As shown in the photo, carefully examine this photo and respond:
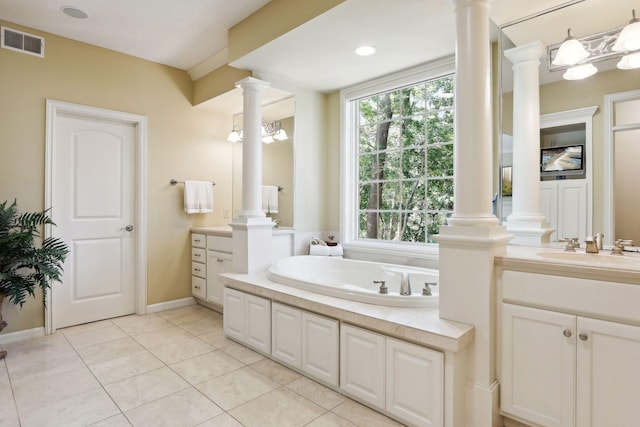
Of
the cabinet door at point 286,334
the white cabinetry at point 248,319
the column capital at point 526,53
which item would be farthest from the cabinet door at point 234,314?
the column capital at point 526,53

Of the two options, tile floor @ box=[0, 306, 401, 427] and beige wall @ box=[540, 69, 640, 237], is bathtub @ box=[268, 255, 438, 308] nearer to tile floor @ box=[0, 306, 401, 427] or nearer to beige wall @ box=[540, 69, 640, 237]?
tile floor @ box=[0, 306, 401, 427]

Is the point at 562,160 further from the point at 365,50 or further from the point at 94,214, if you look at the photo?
the point at 94,214

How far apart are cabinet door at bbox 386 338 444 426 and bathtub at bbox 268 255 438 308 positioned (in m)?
0.31

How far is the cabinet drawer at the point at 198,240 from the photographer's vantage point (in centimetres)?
382

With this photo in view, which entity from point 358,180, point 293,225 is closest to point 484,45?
point 358,180

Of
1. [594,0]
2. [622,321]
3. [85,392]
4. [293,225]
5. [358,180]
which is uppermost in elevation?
[594,0]

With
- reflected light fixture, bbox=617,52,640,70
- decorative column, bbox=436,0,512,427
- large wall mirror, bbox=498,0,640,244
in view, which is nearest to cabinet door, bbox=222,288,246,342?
decorative column, bbox=436,0,512,427

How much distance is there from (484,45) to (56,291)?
3.88 meters

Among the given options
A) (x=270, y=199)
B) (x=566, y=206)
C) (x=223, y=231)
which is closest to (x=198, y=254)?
(x=223, y=231)

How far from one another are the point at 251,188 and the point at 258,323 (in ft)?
3.88

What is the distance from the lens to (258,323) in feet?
8.60

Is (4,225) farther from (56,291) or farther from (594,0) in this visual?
(594,0)

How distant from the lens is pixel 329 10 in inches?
85.5

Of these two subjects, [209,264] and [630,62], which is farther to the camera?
[209,264]
